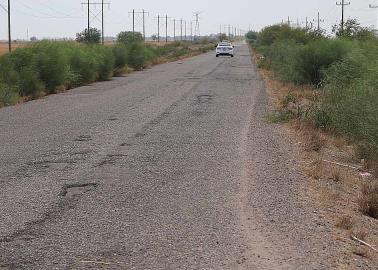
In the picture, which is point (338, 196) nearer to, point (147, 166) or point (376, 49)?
point (147, 166)

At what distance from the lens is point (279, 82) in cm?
3138

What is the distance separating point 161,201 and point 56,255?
2386 mm

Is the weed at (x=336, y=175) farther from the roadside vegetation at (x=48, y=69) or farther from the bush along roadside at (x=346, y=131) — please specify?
the roadside vegetation at (x=48, y=69)

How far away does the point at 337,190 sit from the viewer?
910 centimetres

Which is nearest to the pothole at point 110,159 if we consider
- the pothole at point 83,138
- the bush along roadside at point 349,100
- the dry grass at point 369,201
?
the pothole at point 83,138

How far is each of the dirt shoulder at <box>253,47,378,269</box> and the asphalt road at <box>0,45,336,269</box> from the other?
0.21 meters

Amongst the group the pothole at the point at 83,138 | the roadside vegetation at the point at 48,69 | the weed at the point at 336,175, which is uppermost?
the roadside vegetation at the point at 48,69

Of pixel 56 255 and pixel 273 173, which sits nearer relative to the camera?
pixel 56 255

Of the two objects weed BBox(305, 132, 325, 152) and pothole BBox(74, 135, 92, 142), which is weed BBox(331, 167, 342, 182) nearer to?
weed BBox(305, 132, 325, 152)

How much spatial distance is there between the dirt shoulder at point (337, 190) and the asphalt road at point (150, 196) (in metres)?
0.21

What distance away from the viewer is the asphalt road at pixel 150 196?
5.92 metres

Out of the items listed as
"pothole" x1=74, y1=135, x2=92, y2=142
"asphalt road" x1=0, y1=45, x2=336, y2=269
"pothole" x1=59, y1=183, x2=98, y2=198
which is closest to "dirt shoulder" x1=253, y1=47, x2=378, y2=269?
"asphalt road" x1=0, y1=45, x2=336, y2=269

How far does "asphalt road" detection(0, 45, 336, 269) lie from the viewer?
19.4 feet

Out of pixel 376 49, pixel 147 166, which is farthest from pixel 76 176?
pixel 376 49
